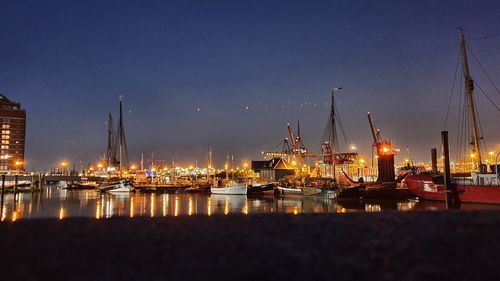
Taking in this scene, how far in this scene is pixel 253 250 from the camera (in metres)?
21.4

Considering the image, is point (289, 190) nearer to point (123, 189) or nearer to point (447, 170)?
point (447, 170)

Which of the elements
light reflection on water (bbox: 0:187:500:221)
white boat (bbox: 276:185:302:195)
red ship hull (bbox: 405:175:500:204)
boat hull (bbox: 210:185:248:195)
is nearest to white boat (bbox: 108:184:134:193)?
boat hull (bbox: 210:185:248:195)

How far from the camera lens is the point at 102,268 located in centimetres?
1767

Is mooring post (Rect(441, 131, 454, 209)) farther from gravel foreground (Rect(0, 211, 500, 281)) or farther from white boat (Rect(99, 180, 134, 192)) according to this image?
white boat (Rect(99, 180, 134, 192))

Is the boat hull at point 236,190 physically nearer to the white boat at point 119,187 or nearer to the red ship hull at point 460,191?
the white boat at point 119,187

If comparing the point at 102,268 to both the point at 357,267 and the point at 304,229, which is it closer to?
the point at 357,267

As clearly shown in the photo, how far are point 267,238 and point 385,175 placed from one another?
187ft

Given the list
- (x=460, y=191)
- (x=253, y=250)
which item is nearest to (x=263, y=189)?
(x=460, y=191)

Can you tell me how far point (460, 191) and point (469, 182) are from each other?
7.82ft

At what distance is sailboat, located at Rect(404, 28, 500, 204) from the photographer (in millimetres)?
51219

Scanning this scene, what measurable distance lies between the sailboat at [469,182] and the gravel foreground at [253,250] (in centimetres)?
2064

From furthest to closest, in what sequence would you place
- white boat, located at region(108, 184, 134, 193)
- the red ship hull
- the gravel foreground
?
white boat, located at region(108, 184, 134, 193)
the red ship hull
the gravel foreground

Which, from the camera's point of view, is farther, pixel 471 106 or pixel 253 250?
pixel 471 106

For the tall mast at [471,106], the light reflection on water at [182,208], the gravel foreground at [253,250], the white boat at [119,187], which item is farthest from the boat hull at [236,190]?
the gravel foreground at [253,250]
